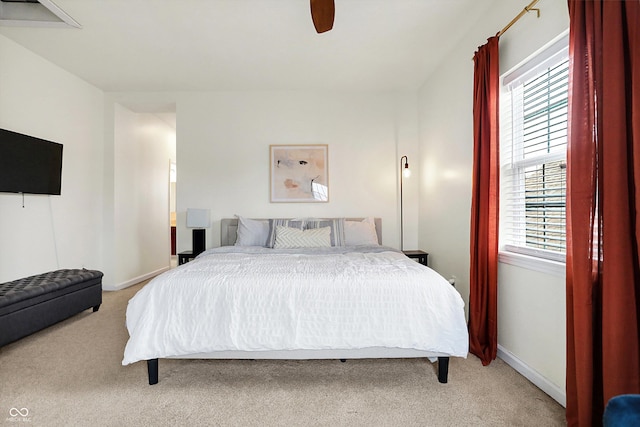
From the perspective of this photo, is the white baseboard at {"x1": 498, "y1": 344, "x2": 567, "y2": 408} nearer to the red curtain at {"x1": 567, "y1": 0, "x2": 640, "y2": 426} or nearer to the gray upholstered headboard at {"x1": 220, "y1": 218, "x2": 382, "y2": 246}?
the red curtain at {"x1": 567, "y1": 0, "x2": 640, "y2": 426}

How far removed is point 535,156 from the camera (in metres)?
2.11

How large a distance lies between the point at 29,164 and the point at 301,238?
2.83 metres

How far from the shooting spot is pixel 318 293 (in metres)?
1.91

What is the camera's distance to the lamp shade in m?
3.92

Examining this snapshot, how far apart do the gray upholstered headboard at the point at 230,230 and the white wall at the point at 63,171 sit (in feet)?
5.62

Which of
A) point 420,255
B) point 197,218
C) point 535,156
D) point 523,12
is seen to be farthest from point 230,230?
point 523,12

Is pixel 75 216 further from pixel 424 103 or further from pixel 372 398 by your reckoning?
pixel 424 103

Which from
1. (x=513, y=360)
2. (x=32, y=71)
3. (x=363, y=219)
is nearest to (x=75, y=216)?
(x=32, y=71)

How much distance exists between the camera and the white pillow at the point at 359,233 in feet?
12.0

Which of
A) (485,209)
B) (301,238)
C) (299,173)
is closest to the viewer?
(485,209)

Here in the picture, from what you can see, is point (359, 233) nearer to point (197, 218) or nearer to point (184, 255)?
point (197, 218)

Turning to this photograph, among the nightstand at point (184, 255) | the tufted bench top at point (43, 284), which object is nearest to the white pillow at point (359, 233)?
the nightstand at point (184, 255)

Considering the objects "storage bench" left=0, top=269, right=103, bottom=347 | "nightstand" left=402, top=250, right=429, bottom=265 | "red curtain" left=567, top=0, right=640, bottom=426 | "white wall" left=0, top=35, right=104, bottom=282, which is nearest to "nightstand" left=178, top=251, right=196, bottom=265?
"storage bench" left=0, top=269, right=103, bottom=347

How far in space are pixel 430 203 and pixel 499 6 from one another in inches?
79.9
